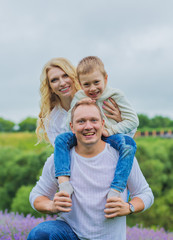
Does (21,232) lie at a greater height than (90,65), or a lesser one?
lesser

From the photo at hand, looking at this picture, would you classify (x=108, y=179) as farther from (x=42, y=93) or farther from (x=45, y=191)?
(x=42, y=93)

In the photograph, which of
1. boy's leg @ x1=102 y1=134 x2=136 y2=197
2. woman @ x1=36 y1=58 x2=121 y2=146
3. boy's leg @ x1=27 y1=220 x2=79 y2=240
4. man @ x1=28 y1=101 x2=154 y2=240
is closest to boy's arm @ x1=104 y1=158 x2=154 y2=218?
man @ x1=28 y1=101 x2=154 y2=240

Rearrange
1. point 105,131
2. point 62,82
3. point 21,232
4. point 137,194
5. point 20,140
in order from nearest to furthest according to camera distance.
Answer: point 137,194 → point 105,131 → point 62,82 → point 21,232 → point 20,140

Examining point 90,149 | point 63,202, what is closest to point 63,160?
point 90,149

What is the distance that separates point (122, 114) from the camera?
10.6 ft

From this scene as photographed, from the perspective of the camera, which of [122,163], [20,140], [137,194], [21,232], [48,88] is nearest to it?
[122,163]

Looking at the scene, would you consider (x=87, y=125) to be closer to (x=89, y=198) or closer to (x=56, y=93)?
(x=89, y=198)

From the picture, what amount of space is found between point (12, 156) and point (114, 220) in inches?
665

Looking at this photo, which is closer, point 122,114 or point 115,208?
point 115,208

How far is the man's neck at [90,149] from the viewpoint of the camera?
277 cm

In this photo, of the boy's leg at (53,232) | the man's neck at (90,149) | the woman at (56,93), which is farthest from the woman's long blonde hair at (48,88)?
the boy's leg at (53,232)

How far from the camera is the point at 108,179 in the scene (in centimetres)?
275

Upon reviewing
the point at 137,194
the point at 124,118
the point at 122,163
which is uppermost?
the point at 124,118

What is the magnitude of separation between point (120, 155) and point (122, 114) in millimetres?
599
